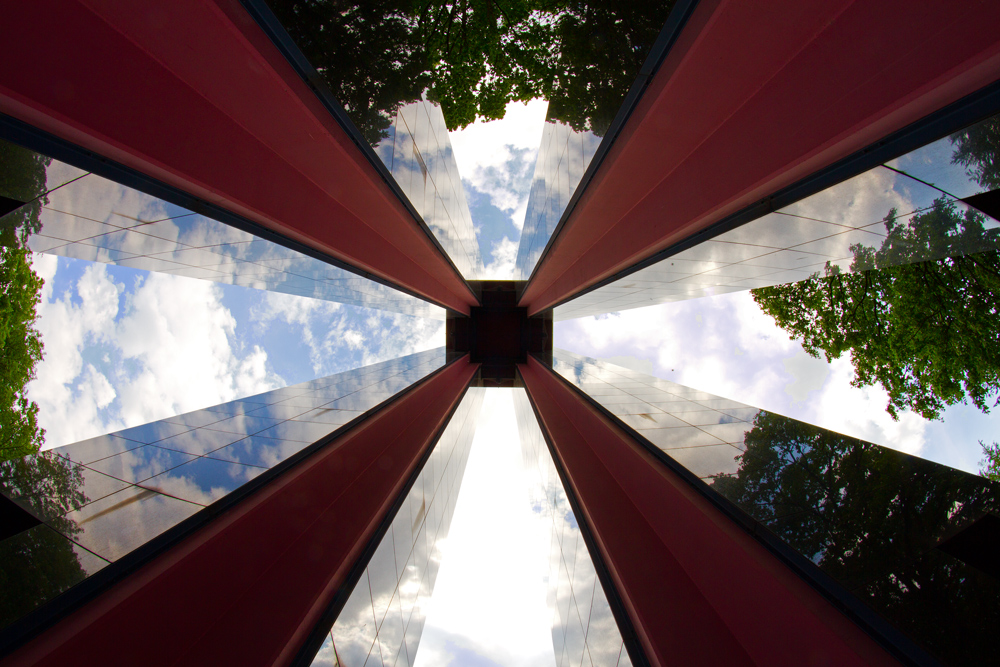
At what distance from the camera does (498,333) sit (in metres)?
19.7

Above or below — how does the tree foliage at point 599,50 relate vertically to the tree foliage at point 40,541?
above

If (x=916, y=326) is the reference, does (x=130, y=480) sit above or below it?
below

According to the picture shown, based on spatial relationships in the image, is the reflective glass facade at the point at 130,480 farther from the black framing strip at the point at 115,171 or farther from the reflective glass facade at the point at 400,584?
the black framing strip at the point at 115,171

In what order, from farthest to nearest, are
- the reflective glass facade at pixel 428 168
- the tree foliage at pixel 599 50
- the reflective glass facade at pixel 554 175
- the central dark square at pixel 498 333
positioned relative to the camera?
the central dark square at pixel 498 333 → the reflective glass facade at pixel 554 175 → the reflective glass facade at pixel 428 168 → the tree foliage at pixel 599 50

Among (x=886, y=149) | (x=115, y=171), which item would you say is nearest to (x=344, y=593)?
(x=115, y=171)

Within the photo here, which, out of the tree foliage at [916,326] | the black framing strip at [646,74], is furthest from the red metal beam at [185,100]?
the tree foliage at [916,326]

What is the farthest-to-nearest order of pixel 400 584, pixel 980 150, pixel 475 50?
1. pixel 475 50
2. pixel 400 584
3. pixel 980 150

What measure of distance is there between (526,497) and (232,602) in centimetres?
1203

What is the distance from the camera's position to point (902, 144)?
288 centimetres

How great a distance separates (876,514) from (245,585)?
585cm

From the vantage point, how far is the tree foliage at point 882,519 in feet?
8.54

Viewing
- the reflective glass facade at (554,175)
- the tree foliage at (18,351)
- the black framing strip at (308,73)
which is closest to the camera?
the black framing strip at (308,73)

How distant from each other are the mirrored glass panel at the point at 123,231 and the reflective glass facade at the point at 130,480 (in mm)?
2523

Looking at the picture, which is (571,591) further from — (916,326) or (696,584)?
(916,326)
